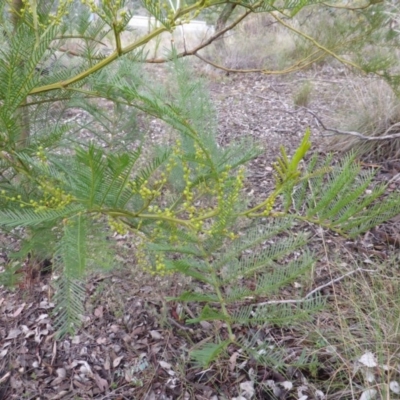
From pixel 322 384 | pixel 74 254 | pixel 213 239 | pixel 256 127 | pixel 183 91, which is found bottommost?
pixel 322 384

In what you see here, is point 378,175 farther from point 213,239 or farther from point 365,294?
point 213,239

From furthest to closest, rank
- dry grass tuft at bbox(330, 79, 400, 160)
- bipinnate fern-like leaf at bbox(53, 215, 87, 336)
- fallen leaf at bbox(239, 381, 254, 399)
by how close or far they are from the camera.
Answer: dry grass tuft at bbox(330, 79, 400, 160) < fallen leaf at bbox(239, 381, 254, 399) < bipinnate fern-like leaf at bbox(53, 215, 87, 336)

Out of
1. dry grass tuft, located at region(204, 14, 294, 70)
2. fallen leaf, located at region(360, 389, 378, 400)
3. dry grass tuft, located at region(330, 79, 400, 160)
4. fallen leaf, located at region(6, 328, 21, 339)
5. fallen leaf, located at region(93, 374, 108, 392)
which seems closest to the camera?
fallen leaf, located at region(360, 389, 378, 400)

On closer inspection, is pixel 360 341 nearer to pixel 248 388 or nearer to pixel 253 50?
pixel 248 388

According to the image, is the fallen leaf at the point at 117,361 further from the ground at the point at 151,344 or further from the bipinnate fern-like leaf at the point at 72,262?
the bipinnate fern-like leaf at the point at 72,262

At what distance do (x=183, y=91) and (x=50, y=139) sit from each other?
0.38 m

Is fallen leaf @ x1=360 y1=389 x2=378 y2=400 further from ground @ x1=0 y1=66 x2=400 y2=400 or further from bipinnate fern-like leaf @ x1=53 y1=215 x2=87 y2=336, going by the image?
bipinnate fern-like leaf @ x1=53 y1=215 x2=87 y2=336

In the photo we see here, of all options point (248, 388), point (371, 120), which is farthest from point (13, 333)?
point (371, 120)

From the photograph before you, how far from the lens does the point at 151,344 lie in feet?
4.78

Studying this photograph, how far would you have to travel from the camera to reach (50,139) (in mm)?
816

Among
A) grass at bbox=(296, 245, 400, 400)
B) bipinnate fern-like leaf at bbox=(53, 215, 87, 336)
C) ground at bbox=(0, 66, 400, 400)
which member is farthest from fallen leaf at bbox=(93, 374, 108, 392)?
bipinnate fern-like leaf at bbox=(53, 215, 87, 336)

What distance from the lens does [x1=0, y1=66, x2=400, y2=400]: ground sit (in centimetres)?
129

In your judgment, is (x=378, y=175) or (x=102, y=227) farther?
(x=378, y=175)

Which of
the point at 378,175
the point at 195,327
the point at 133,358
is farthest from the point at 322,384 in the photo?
the point at 378,175
